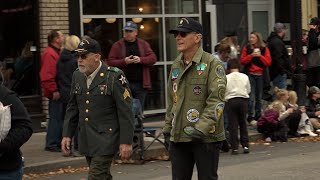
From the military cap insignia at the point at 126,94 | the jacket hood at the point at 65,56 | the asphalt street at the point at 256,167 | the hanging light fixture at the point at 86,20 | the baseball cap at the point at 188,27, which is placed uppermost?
the hanging light fixture at the point at 86,20

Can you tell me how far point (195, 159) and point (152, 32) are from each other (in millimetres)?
9908

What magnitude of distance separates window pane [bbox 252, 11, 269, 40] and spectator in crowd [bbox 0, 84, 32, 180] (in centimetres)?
1400

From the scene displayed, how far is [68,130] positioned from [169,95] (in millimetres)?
1142

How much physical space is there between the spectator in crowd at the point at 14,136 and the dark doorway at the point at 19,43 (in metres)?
8.59

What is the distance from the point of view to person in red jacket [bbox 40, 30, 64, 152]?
11125 millimetres

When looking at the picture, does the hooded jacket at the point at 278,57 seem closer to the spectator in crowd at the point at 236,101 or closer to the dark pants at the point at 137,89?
the spectator in crowd at the point at 236,101

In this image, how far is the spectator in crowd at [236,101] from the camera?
1122 centimetres

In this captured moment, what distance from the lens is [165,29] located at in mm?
15812

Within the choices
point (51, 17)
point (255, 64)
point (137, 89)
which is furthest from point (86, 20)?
point (255, 64)

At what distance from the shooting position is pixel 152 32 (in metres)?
15.6

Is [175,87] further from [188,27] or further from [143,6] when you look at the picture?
[143,6]

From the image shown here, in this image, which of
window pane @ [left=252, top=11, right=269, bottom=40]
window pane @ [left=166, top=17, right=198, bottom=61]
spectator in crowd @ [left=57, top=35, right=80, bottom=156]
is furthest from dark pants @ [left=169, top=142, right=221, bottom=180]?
window pane @ [left=252, top=11, right=269, bottom=40]

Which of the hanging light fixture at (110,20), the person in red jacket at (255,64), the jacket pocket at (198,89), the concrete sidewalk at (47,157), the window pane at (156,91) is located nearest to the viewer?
the jacket pocket at (198,89)

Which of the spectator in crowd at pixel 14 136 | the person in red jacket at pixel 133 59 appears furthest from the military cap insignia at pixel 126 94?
the person in red jacket at pixel 133 59
